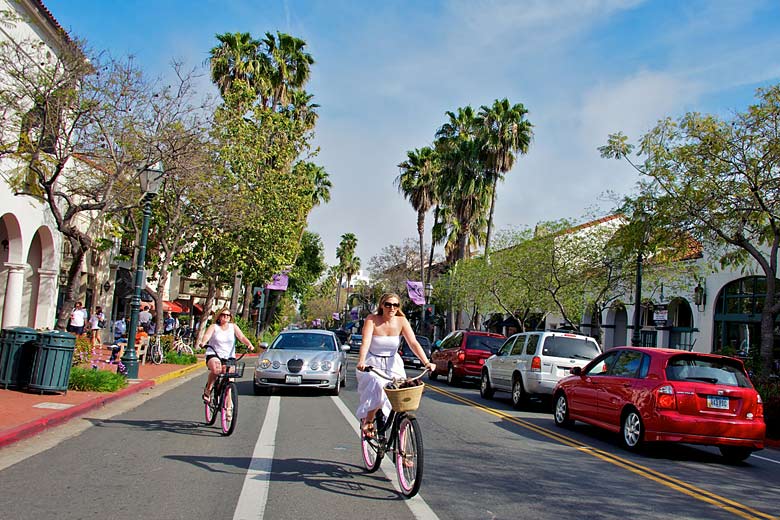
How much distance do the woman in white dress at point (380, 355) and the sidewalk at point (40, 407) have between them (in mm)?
4423

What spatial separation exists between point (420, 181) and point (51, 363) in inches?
1510

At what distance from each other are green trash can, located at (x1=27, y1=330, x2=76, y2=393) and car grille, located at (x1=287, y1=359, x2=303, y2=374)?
449cm

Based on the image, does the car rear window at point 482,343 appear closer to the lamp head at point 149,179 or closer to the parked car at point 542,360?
the parked car at point 542,360

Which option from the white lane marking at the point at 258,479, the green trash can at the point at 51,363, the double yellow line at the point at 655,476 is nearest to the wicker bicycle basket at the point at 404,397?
the white lane marking at the point at 258,479

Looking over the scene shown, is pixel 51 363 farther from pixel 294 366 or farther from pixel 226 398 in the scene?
pixel 294 366

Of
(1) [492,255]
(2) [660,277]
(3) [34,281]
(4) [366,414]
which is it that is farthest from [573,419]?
(1) [492,255]

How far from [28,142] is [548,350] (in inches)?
453

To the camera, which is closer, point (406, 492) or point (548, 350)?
point (406, 492)

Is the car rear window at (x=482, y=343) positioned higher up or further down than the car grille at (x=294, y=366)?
higher up

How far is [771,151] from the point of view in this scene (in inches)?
→ 639

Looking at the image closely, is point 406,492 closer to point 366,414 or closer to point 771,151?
point 366,414

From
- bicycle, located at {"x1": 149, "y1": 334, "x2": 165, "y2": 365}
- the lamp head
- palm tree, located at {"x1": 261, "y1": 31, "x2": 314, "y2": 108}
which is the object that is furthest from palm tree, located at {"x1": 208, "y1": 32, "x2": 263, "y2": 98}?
the lamp head

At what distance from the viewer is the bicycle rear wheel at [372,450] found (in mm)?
7355

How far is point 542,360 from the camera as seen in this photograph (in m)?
15.7
